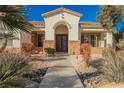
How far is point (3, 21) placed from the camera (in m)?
7.27

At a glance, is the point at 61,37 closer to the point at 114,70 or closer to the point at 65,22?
the point at 65,22

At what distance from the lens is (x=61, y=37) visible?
25719mm

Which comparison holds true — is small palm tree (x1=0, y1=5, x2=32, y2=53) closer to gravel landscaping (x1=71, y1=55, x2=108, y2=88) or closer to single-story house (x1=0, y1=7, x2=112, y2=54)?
gravel landscaping (x1=71, y1=55, x2=108, y2=88)

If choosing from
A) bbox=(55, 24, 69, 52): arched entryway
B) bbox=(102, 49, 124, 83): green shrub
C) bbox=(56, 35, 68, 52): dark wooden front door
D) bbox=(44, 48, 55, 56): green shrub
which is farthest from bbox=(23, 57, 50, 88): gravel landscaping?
bbox=(55, 24, 69, 52): arched entryway

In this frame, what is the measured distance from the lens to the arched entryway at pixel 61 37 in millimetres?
24734

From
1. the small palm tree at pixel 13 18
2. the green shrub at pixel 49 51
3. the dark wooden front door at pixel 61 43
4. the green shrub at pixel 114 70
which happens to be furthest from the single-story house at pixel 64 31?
the small palm tree at pixel 13 18

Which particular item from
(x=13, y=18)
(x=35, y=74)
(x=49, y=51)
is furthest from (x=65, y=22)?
(x=13, y=18)

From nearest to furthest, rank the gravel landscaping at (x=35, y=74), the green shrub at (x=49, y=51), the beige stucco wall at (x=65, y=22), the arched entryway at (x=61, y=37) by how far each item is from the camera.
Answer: the gravel landscaping at (x=35, y=74) → the green shrub at (x=49, y=51) → the beige stucco wall at (x=65, y=22) → the arched entryway at (x=61, y=37)

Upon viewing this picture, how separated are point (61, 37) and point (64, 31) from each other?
2.74 ft

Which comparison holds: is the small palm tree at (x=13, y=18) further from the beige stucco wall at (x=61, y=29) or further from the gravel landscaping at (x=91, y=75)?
the beige stucco wall at (x=61, y=29)

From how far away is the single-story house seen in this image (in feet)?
78.0
